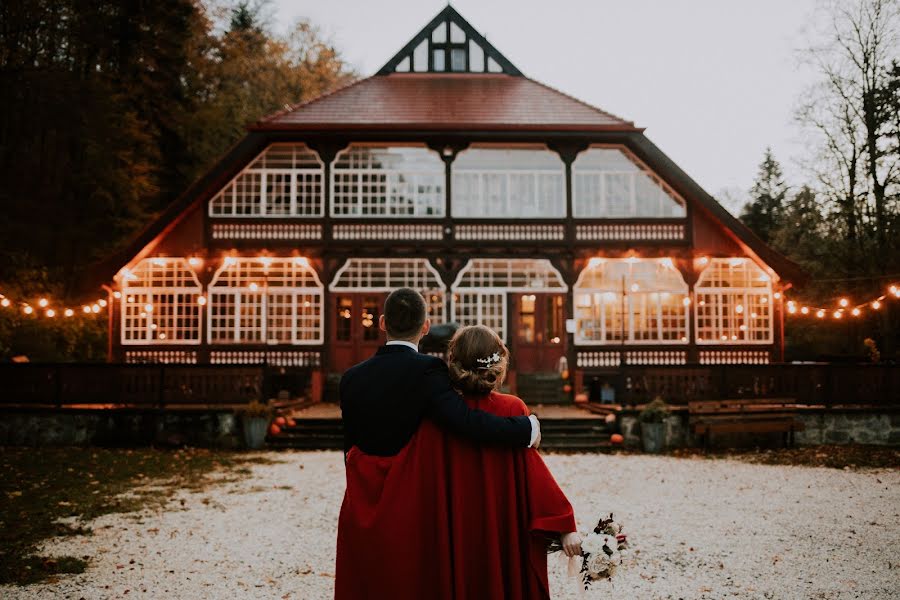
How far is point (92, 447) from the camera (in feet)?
41.9

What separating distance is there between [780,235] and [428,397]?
95.3 ft

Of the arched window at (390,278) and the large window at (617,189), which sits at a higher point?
the large window at (617,189)

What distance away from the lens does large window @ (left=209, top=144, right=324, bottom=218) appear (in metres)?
18.5

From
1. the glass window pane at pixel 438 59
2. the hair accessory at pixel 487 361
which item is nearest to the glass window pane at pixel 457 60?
the glass window pane at pixel 438 59

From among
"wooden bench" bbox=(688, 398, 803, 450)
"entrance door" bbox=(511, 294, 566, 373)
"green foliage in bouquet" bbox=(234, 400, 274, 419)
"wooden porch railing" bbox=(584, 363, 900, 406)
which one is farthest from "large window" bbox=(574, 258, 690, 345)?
"green foliage in bouquet" bbox=(234, 400, 274, 419)

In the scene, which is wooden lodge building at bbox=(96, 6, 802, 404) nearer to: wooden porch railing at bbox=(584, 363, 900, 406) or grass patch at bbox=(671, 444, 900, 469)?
wooden porch railing at bbox=(584, 363, 900, 406)

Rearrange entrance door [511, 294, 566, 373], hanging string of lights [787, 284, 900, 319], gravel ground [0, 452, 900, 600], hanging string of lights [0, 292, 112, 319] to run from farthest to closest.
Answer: entrance door [511, 294, 566, 373] < hanging string of lights [0, 292, 112, 319] < hanging string of lights [787, 284, 900, 319] < gravel ground [0, 452, 900, 600]

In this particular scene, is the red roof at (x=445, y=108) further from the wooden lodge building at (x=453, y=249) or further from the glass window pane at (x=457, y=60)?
the glass window pane at (x=457, y=60)

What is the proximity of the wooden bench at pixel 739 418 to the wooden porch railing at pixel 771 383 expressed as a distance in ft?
2.15

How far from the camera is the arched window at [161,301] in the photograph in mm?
18562

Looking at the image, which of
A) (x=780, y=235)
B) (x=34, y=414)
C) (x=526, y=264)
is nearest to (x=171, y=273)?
(x=34, y=414)

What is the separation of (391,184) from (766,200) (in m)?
30.1

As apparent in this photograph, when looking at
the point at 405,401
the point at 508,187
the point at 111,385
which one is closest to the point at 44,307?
the point at 111,385

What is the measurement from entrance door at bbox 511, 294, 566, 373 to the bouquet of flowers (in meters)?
15.8
